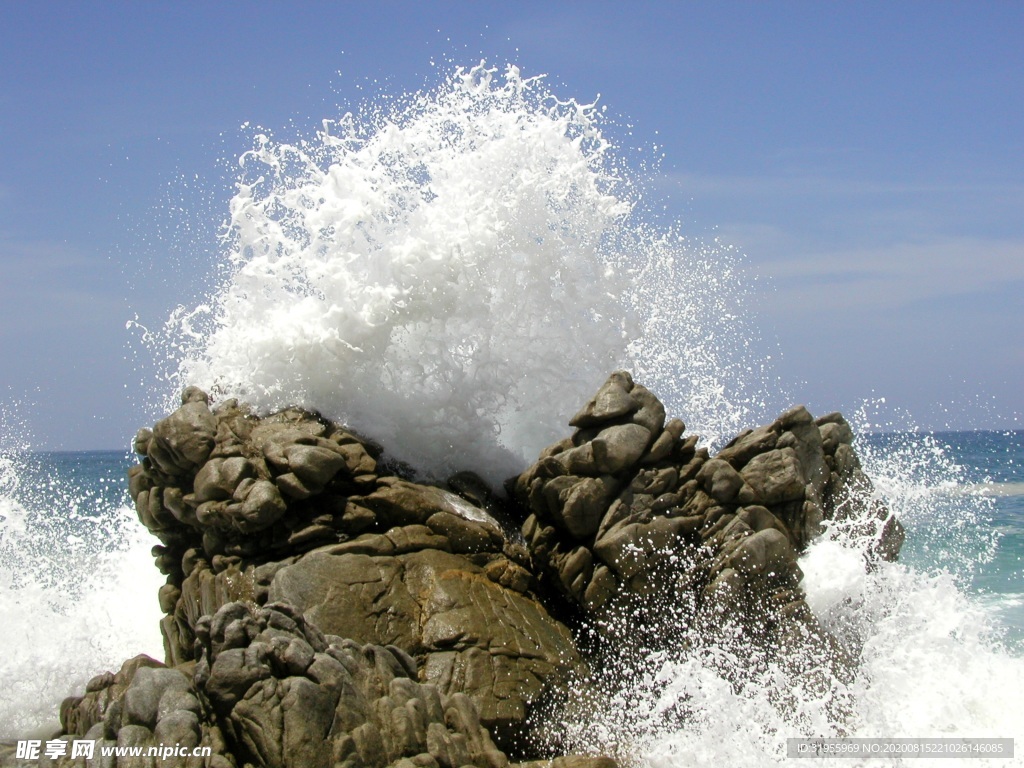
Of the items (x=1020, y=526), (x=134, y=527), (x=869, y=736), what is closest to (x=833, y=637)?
(x=869, y=736)

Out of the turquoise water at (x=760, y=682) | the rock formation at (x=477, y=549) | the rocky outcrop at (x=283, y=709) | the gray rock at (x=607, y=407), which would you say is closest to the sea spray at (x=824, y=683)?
the turquoise water at (x=760, y=682)

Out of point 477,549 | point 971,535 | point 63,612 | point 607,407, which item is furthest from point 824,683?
point 971,535

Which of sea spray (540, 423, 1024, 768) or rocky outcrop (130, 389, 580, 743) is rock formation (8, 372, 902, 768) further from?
sea spray (540, 423, 1024, 768)

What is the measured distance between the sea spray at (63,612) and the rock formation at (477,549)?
1298mm

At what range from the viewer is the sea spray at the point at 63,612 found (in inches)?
Answer: 393

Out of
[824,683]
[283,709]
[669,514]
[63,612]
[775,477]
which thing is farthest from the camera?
[63,612]

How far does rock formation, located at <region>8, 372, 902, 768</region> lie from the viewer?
798 centimetres

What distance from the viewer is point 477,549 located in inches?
371

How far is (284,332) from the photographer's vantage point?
10609 mm

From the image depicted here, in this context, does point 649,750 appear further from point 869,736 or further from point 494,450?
point 494,450

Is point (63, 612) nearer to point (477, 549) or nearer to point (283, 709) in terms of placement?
point (477, 549)

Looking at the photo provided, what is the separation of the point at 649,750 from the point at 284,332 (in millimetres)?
5221

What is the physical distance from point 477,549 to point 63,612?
19.1ft

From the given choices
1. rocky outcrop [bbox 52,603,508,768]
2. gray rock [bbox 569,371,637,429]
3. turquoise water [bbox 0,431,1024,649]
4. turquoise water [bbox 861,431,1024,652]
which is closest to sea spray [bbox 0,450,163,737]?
turquoise water [bbox 0,431,1024,649]
